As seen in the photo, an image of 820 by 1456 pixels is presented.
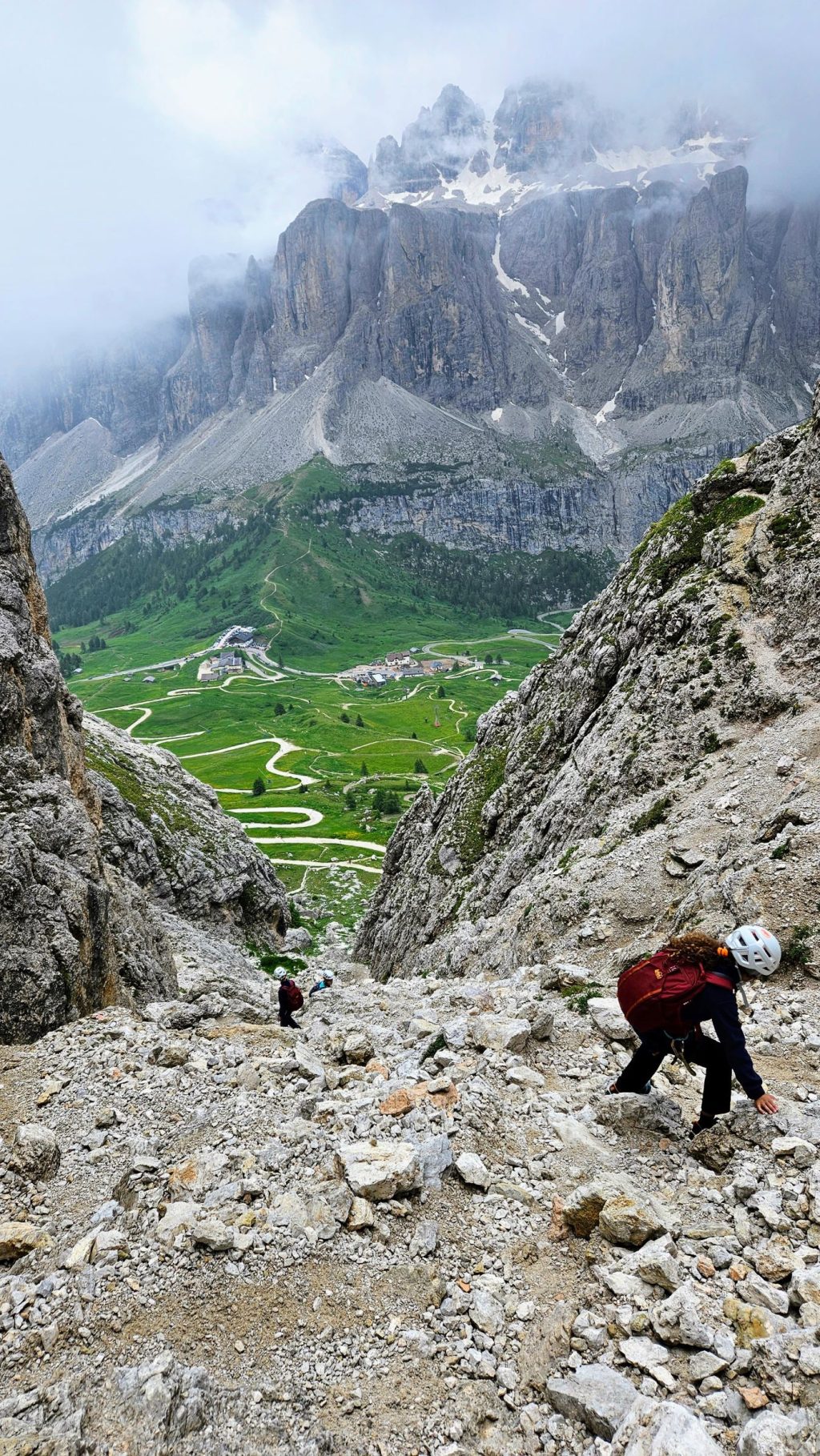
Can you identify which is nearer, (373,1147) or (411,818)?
(373,1147)

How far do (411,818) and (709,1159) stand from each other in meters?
54.8

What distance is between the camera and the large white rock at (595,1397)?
6.98 metres

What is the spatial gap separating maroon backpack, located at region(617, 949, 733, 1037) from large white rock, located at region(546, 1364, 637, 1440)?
4423 millimetres

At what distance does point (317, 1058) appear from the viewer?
1662cm

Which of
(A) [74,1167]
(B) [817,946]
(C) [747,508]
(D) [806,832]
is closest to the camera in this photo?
(A) [74,1167]

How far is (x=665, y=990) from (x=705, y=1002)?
58cm

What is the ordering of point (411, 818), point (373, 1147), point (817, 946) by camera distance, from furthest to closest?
point (411, 818) → point (817, 946) → point (373, 1147)

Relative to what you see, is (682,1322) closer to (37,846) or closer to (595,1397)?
(595,1397)

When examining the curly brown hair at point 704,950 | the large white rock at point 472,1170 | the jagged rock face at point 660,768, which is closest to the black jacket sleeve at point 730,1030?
the curly brown hair at point 704,950

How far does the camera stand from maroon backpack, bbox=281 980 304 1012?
24641 millimetres

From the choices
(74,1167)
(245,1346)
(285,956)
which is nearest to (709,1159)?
(245,1346)

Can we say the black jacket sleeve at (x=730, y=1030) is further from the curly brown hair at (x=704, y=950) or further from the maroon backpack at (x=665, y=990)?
the curly brown hair at (x=704, y=950)

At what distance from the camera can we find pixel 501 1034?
15742 millimetres

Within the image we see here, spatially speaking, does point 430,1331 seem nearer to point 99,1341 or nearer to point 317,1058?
point 99,1341
